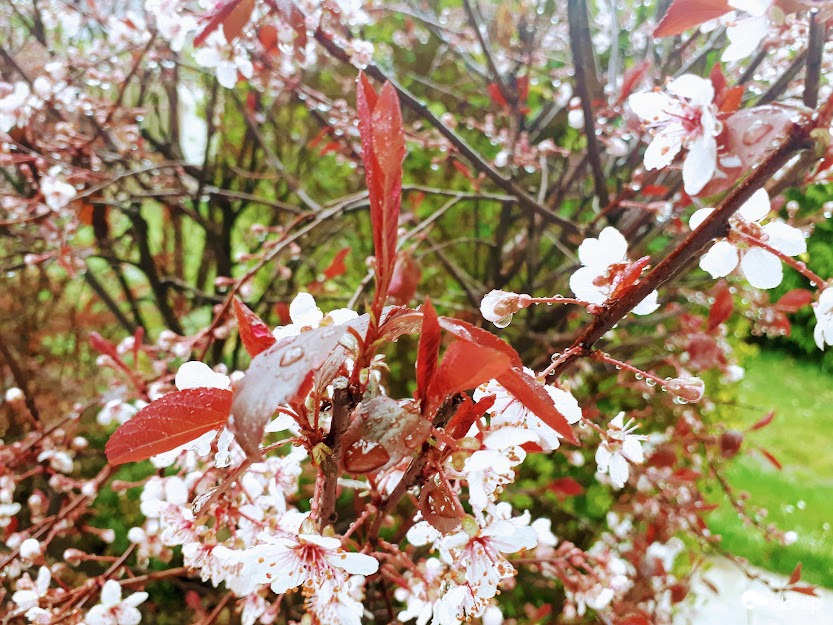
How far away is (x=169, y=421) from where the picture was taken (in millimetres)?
315

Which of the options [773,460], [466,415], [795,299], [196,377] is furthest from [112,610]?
[795,299]

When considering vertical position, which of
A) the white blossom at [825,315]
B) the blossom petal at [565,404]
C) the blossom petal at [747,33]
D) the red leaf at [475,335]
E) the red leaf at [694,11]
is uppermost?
the red leaf at [694,11]

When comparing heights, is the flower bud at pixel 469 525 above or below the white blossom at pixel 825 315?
below

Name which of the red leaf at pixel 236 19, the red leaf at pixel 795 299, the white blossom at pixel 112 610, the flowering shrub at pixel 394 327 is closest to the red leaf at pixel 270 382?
the flowering shrub at pixel 394 327

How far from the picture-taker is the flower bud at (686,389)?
36cm

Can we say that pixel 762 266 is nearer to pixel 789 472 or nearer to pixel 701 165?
pixel 701 165

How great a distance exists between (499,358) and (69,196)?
104 cm

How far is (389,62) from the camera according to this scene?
2.26 meters

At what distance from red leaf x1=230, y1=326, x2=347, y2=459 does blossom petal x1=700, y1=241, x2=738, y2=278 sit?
25 centimetres

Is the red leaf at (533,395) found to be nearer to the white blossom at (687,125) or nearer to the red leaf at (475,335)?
the red leaf at (475,335)

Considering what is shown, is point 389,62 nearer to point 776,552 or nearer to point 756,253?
point 756,253

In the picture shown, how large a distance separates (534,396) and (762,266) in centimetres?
20

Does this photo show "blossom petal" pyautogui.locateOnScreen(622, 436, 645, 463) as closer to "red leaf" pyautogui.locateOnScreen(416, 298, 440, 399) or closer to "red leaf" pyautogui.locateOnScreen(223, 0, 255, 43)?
"red leaf" pyautogui.locateOnScreen(416, 298, 440, 399)

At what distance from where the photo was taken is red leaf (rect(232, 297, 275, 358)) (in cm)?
34
